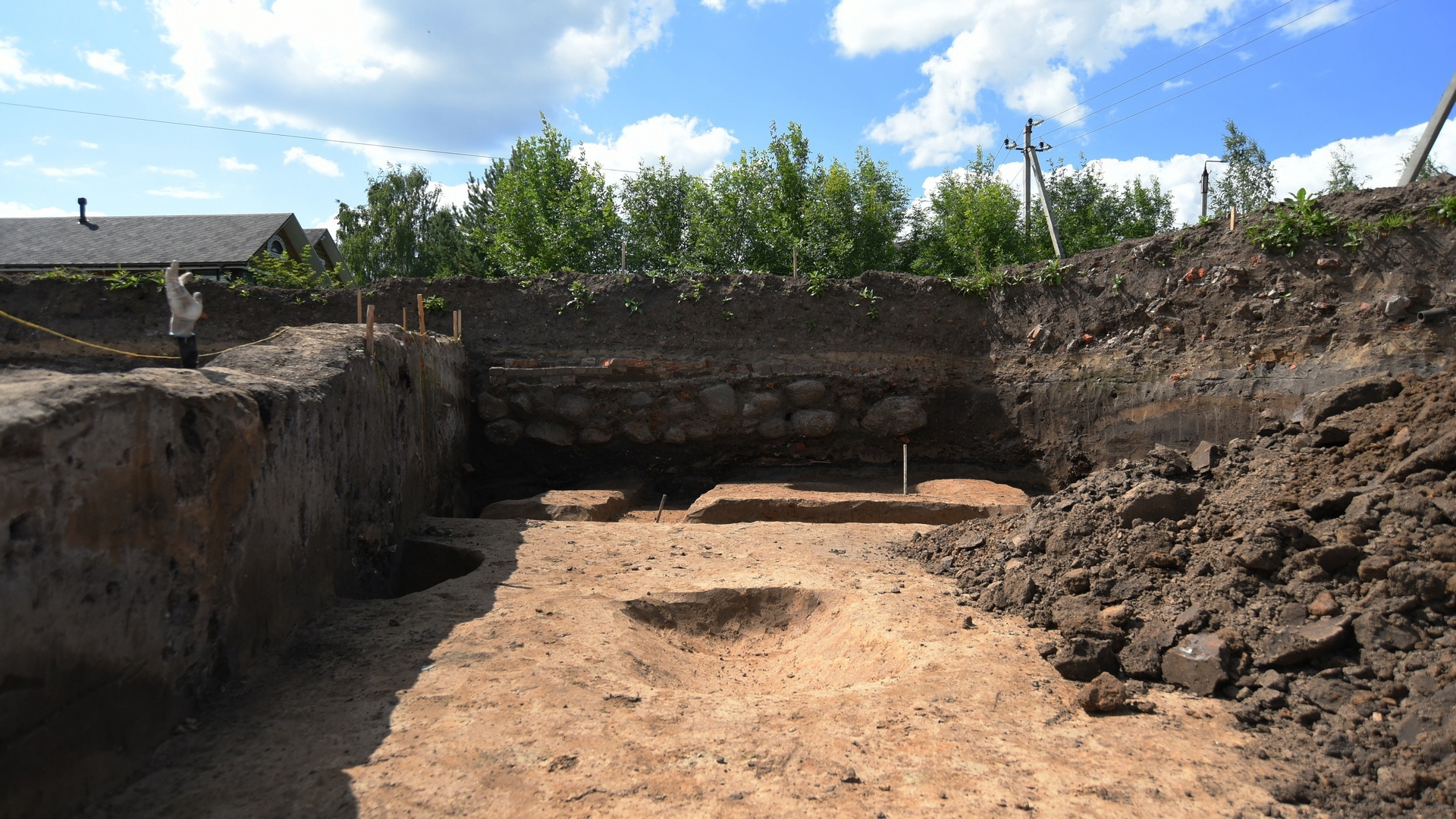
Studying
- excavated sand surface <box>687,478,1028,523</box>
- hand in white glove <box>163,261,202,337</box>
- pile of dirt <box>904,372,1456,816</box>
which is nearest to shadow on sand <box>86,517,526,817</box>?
hand in white glove <box>163,261,202,337</box>

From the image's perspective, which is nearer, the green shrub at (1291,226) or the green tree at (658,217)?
the green shrub at (1291,226)

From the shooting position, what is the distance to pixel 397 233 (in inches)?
1061

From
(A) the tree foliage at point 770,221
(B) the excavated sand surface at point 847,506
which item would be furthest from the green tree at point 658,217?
(B) the excavated sand surface at point 847,506

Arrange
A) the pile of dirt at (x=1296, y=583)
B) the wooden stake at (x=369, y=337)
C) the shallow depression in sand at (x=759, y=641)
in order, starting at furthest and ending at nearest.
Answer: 1. the wooden stake at (x=369, y=337)
2. the shallow depression in sand at (x=759, y=641)
3. the pile of dirt at (x=1296, y=583)

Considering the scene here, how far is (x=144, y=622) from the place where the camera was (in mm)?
3006

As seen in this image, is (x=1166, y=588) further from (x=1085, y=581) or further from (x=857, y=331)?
(x=857, y=331)

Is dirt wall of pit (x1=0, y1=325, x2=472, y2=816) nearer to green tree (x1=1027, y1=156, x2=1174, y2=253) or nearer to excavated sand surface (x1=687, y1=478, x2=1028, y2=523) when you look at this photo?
excavated sand surface (x1=687, y1=478, x2=1028, y2=523)

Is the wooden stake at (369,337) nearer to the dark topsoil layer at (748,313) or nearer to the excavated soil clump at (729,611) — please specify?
the excavated soil clump at (729,611)

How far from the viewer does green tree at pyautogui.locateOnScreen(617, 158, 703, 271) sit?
2295cm

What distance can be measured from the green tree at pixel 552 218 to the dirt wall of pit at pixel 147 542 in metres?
16.8

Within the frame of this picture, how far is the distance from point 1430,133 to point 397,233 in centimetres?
2615

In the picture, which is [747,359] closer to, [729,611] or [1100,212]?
[729,611]

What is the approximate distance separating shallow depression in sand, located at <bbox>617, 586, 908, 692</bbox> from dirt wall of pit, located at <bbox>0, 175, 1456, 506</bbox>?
232 inches

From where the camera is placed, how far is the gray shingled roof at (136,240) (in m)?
18.1
